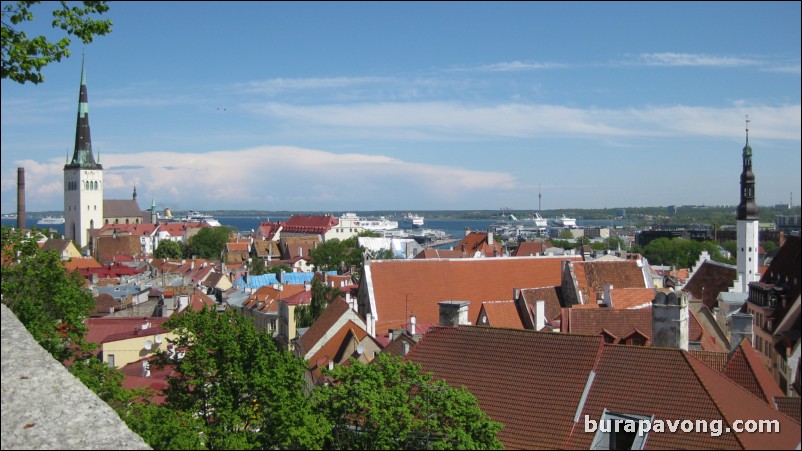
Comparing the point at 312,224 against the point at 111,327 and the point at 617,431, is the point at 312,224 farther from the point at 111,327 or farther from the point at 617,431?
the point at 617,431

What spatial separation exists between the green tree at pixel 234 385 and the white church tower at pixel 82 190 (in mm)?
124115

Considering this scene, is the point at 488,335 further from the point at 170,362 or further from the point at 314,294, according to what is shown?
the point at 314,294

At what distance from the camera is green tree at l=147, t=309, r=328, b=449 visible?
45.3ft

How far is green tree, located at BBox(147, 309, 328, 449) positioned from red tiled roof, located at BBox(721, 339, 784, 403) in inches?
261

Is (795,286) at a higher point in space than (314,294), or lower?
higher

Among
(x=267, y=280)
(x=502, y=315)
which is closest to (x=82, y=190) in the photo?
(x=267, y=280)

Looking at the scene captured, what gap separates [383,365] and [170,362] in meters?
5.74

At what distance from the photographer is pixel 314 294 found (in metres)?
40.1

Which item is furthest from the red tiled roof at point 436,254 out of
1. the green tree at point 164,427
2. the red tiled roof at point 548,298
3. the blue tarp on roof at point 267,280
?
the green tree at point 164,427

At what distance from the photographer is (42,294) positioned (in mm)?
15469

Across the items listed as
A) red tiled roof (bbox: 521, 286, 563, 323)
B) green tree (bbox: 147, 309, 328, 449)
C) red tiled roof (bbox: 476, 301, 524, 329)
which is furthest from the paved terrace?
red tiled roof (bbox: 521, 286, 563, 323)

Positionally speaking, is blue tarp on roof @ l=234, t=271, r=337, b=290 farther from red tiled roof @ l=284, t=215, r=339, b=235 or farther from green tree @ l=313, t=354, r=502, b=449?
red tiled roof @ l=284, t=215, r=339, b=235

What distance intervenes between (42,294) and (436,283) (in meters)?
20.9

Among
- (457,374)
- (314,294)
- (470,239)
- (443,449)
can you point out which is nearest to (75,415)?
(443,449)
